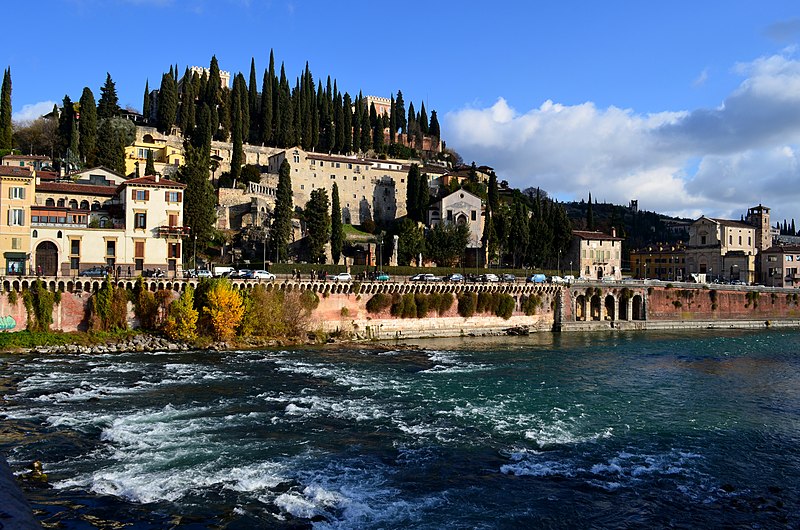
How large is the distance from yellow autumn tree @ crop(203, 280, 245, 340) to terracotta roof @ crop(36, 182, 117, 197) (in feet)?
73.9

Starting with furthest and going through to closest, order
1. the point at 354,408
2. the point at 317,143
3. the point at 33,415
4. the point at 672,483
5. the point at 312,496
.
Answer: the point at 317,143, the point at 354,408, the point at 33,415, the point at 672,483, the point at 312,496

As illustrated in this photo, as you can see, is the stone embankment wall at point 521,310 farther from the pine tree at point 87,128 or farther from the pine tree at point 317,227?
the pine tree at point 87,128

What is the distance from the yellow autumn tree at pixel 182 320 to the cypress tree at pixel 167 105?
5580cm

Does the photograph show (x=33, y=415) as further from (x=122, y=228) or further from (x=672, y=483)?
(x=122, y=228)

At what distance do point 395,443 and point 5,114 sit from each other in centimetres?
7375

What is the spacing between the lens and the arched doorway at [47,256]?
48.8 m

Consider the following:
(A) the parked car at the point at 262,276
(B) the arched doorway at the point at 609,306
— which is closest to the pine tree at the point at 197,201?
(A) the parked car at the point at 262,276

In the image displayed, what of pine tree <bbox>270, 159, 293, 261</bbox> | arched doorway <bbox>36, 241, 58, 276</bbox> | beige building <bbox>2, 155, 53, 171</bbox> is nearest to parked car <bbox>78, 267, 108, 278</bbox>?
arched doorway <bbox>36, 241, 58, 276</bbox>

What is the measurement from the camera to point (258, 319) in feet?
154

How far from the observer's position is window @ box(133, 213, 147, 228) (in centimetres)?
5206

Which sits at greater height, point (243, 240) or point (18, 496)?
point (243, 240)

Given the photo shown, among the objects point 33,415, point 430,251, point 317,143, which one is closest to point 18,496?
point 33,415

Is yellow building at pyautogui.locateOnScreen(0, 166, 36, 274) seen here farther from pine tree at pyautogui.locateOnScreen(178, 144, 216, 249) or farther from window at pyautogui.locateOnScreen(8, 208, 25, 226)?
pine tree at pyautogui.locateOnScreen(178, 144, 216, 249)

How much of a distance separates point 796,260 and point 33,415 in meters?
102
